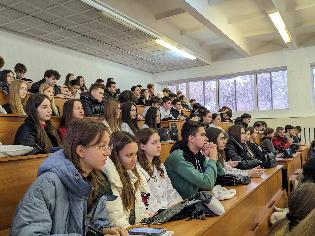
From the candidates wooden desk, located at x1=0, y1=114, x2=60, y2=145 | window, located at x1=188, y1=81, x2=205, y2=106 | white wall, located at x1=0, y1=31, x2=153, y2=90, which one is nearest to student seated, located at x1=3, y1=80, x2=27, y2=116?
wooden desk, located at x1=0, y1=114, x2=60, y2=145

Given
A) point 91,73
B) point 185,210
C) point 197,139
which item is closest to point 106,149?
point 185,210

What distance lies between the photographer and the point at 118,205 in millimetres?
1771

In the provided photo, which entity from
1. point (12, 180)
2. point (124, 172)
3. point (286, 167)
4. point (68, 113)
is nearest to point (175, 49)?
point (286, 167)

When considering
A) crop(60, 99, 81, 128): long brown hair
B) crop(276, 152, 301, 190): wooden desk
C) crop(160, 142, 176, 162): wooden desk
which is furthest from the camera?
crop(276, 152, 301, 190): wooden desk

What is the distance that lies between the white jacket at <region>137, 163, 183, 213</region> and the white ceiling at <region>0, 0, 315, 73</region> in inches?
145

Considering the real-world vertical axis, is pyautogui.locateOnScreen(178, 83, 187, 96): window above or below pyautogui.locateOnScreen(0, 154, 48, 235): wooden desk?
above

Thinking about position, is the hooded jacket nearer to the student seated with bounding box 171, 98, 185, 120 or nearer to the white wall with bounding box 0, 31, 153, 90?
the student seated with bounding box 171, 98, 185, 120

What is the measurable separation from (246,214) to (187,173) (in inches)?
22.1

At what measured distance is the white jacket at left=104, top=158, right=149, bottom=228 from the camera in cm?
174

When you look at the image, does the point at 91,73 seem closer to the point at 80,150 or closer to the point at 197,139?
the point at 197,139

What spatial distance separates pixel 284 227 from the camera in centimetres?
138

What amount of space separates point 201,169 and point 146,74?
29.3ft

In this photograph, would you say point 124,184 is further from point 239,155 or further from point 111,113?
point 239,155

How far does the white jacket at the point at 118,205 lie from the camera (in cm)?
174
